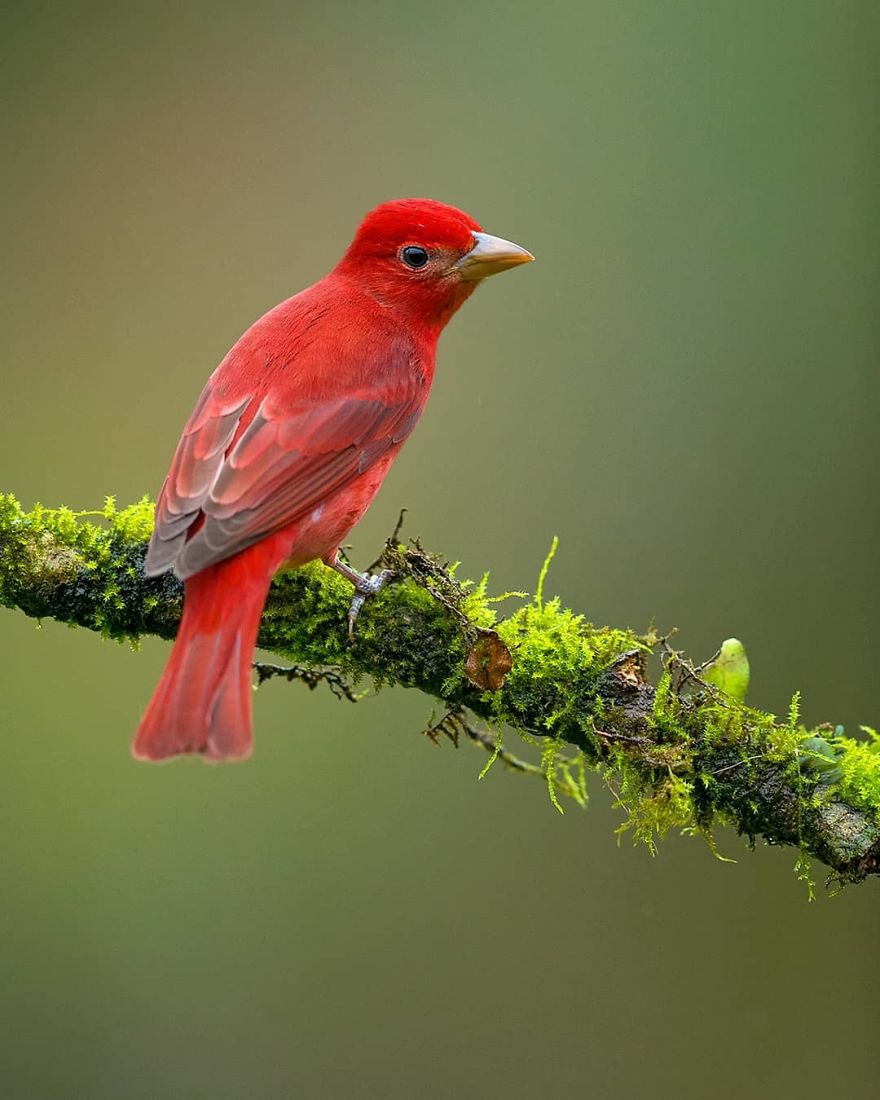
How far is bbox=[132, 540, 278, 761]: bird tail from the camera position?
7.22ft

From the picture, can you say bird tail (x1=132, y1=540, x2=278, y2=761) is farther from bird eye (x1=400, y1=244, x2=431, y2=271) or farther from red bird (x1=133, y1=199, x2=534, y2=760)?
bird eye (x1=400, y1=244, x2=431, y2=271)

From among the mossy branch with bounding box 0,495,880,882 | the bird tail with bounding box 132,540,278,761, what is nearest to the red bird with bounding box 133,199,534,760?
the bird tail with bounding box 132,540,278,761

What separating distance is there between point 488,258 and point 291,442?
736mm

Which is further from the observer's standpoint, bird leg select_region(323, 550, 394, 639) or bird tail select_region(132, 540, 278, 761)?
bird leg select_region(323, 550, 394, 639)

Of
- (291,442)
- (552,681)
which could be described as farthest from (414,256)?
(552,681)

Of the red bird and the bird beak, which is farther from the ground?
the bird beak

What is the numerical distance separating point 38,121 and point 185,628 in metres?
3.42

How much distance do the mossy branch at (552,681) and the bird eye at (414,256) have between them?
0.89m

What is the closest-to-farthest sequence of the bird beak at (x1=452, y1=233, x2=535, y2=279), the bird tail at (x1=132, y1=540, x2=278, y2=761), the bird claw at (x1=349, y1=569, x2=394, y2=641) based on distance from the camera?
the bird tail at (x1=132, y1=540, x2=278, y2=761), the bird claw at (x1=349, y1=569, x2=394, y2=641), the bird beak at (x1=452, y1=233, x2=535, y2=279)

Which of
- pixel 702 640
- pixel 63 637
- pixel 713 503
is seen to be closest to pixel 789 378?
pixel 713 503

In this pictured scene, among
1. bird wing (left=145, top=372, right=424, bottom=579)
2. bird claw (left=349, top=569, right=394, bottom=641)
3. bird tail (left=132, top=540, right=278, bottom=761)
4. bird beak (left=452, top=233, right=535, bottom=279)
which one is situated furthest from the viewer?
bird beak (left=452, top=233, right=535, bottom=279)

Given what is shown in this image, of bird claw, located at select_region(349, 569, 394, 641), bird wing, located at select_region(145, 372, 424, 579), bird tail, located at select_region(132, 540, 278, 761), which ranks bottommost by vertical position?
bird tail, located at select_region(132, 540, 278, 761)

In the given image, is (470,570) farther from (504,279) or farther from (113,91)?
(113,91)

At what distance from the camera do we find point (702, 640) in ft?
14.8
